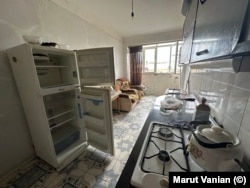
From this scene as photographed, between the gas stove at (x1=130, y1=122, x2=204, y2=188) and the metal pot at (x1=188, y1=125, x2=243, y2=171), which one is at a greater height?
the metal pot at (x1=188, y1=125, x2=243, y2=171)

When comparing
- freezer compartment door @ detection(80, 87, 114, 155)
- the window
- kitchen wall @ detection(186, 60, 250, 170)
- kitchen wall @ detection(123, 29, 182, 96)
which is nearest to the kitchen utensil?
kitchen wall @ detection(186, 60, 250, 170)

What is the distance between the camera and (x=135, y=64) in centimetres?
469

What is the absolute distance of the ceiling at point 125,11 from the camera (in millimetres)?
2096

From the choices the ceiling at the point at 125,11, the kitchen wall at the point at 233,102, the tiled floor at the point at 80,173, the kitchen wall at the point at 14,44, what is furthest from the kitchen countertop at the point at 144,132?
the ceiling at the point at 125,11

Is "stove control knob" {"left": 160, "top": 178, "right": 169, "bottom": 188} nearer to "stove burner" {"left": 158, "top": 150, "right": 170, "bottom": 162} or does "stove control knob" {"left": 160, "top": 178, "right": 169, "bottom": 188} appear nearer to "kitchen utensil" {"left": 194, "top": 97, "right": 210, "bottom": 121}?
"stove burner" {"left": 158, "top": 150, "right": 170, "bottom": 162}

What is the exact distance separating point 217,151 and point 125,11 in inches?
112

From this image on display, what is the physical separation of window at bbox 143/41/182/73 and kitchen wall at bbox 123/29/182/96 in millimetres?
266

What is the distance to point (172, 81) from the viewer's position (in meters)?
4.55

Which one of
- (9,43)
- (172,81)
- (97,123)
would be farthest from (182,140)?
(172,81)

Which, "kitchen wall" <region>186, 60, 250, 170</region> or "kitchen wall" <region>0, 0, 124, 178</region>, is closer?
Result: "kitchen wall" <region>186, 60, 250, 170</region>

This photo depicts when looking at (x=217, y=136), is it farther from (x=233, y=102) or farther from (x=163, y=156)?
(x=233, y=102)

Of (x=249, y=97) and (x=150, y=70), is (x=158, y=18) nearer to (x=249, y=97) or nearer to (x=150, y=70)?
(x=150, y=70)

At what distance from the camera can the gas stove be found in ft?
1.49

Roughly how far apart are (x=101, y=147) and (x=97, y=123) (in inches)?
15.3
